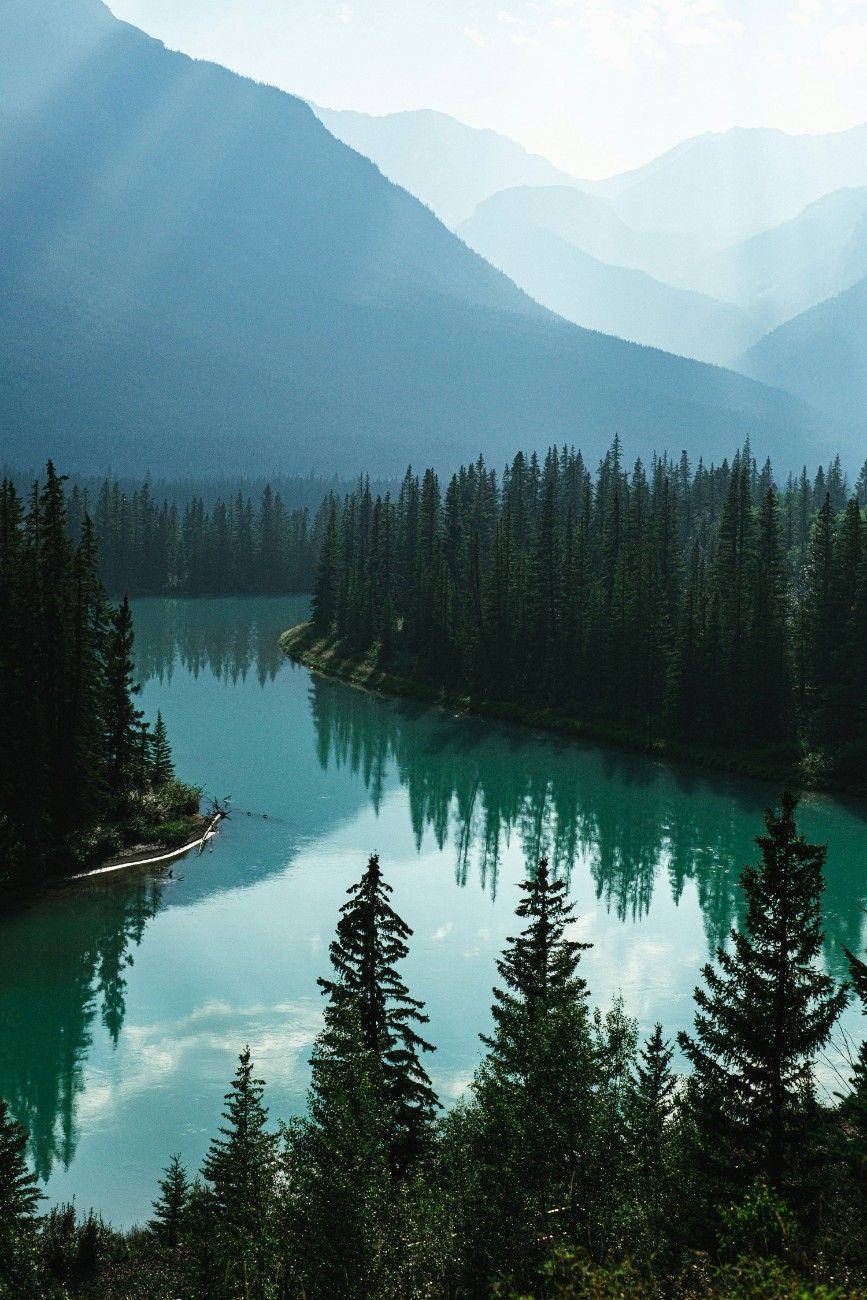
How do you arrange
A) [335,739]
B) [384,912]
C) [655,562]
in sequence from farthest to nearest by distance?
[655,562]
[335,739]
[384,912]

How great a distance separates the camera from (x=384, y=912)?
2789cm

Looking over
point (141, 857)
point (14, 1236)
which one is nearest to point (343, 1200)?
point (14, 1236)

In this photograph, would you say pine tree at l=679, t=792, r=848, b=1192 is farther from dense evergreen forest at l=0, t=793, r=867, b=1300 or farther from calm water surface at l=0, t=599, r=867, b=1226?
calm water surface at l=0, t=599, r=867, b=1226

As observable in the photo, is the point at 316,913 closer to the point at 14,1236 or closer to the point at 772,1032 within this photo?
the point at 14,1236

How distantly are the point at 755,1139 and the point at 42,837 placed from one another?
42969mm

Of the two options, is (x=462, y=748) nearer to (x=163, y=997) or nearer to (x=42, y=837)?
(x=42, y=837)

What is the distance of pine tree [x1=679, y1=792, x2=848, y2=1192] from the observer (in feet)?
67.9

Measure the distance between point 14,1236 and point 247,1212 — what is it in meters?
4.62

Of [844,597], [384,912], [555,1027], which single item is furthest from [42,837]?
[844,597]

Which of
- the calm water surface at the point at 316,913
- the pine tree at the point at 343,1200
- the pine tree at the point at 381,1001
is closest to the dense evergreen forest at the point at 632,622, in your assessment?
the calm water surface at the point at 316,913

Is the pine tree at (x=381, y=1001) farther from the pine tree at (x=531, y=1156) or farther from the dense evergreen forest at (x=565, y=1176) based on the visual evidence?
the pine tree at (x=531, y=1156)

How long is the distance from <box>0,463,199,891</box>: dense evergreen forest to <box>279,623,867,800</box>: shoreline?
38.7 metres

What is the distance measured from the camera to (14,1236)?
70.5ft

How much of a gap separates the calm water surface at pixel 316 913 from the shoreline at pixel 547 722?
263cm
